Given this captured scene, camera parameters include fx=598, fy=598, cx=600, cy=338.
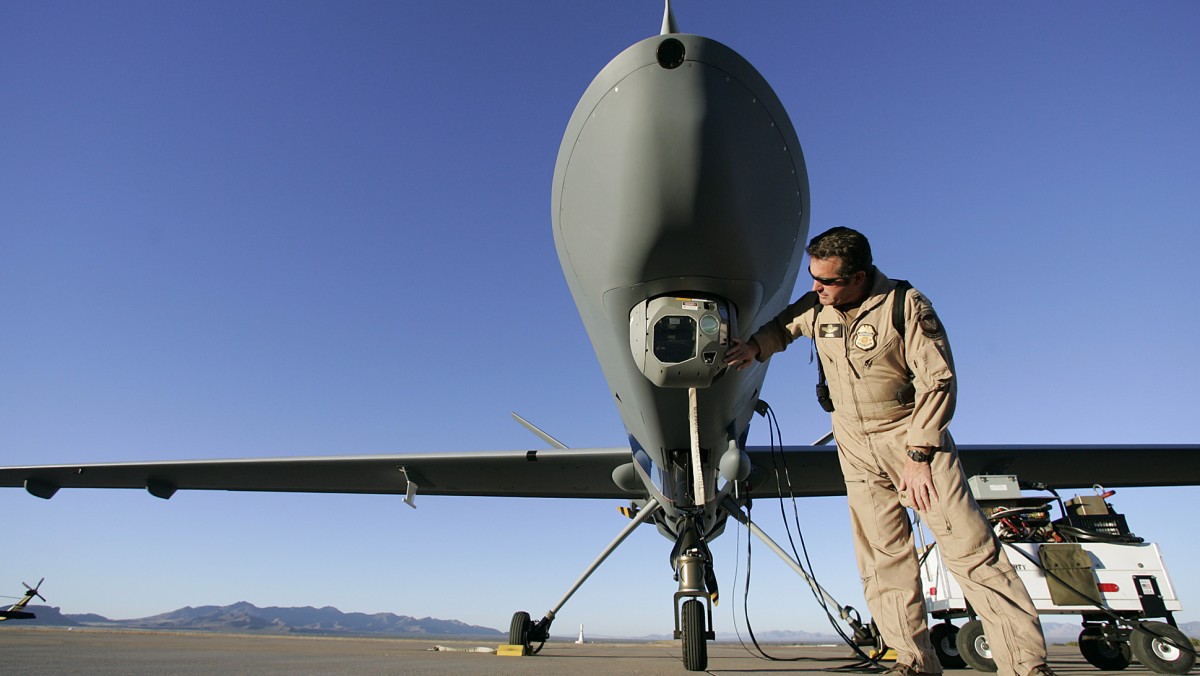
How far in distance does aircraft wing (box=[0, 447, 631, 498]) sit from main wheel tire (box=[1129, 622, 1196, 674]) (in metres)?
5.14

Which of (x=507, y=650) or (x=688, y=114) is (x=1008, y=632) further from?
(x=507, y=650)

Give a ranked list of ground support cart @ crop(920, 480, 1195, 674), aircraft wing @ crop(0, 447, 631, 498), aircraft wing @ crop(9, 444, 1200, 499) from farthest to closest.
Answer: aircraft wing @ crop(0, 447, 631, 498) < aircraft wing @ crop(9, 444, 1200, 499) < ground support cart @ crop(920, 480, 1195, 674)

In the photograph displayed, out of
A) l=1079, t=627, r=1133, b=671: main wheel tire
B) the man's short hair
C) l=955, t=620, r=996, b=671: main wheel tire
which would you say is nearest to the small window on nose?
the man's short hair

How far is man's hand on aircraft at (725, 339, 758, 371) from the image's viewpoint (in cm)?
273

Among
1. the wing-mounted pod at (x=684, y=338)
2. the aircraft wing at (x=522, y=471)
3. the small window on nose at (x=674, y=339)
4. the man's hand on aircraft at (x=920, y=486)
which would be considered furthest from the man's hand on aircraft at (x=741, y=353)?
the aircraft wing at (x=522, y=471)

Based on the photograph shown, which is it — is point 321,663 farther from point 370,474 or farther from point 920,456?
point 370,474

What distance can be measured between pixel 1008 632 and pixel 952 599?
5.06 metres

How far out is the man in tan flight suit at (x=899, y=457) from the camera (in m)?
1.92

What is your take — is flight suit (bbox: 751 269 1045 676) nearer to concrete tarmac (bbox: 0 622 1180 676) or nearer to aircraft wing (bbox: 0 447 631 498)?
concrete tarmac (bbox: 0 622 1180 676)

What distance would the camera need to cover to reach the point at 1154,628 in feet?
16.7

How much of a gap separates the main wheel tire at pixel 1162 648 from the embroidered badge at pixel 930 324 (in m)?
4.97

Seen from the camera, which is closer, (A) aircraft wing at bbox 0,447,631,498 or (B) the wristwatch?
(B) the wristwatch

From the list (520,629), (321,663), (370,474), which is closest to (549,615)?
(520,629)

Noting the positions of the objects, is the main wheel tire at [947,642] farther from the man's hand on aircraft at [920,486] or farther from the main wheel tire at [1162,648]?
the man's hand on aircraft at [920,486]
